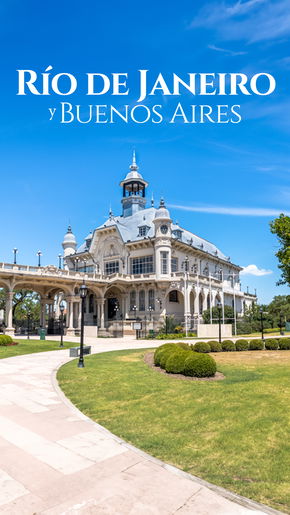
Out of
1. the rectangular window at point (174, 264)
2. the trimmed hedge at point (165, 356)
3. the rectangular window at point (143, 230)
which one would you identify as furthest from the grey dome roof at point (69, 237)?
the trimmed hedge at point (165, 356)

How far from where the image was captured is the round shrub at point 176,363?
14.2 meters

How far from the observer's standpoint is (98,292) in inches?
1982

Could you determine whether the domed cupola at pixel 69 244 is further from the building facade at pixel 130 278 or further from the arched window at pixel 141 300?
the arched window at pixel 141 300

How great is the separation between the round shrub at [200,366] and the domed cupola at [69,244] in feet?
163

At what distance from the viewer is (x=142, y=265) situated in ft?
168

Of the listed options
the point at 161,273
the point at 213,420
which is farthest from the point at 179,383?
the point at 161,273

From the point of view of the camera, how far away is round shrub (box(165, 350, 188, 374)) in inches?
559

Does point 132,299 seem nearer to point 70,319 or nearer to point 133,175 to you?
point 70,319

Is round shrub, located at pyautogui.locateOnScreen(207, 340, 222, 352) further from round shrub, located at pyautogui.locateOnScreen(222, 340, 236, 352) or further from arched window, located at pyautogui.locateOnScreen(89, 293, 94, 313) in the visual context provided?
arched window, located at pyautogui.locateOnScreen(89, 293, 94, 313)

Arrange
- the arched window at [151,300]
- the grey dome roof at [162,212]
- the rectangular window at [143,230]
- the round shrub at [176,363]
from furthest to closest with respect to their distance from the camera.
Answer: the rectangular window at [143,230] < the arched window at [151,300] < the grey dome roof at [162,212] < the round shrub at [176,363]

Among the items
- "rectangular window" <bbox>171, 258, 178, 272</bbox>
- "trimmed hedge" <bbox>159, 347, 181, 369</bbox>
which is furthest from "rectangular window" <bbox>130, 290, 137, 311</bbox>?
"trimmed hedge" <bbox>159, 347, 181, 369</bbox>

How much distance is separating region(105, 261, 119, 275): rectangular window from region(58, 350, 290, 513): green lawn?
3933cm

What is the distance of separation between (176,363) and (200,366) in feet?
4.15

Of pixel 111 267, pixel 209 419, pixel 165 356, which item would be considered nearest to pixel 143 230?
pixel 111 267
